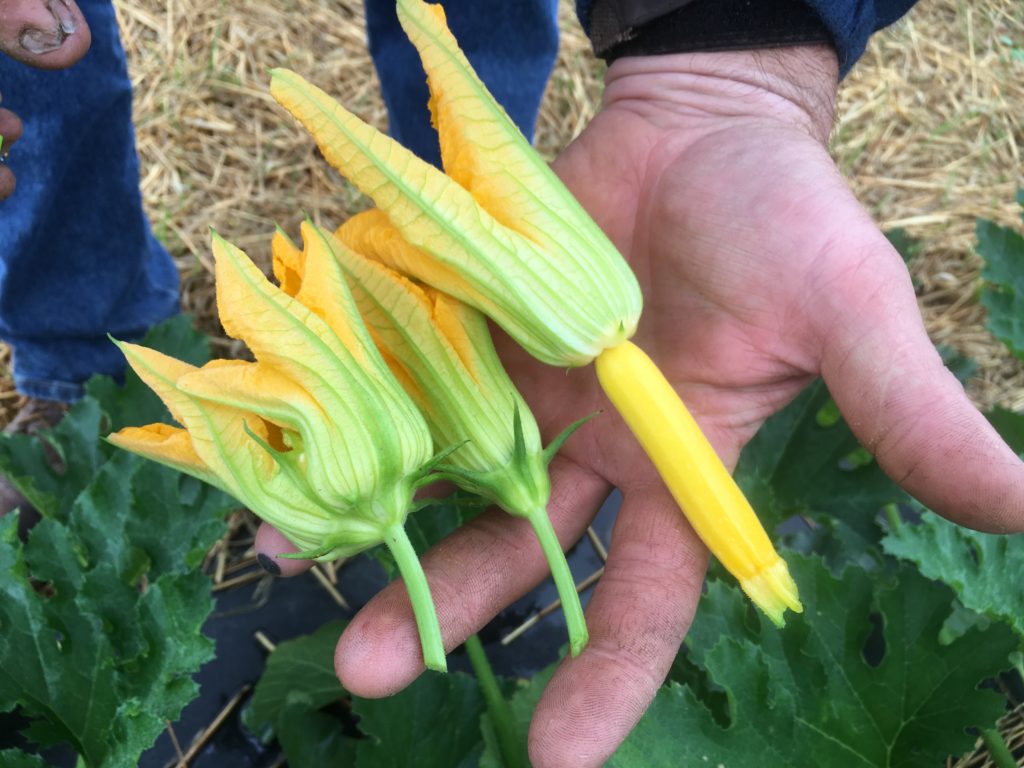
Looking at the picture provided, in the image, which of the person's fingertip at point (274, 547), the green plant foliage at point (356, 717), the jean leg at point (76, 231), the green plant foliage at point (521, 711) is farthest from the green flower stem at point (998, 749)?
the jean leg at point (76, 231)

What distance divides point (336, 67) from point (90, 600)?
7.38ft

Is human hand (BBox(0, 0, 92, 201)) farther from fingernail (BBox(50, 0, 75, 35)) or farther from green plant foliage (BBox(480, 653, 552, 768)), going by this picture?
green plant foliage (BBox(480, 653, 552, 768))

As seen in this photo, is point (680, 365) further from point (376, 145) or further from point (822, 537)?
point (822, 537)

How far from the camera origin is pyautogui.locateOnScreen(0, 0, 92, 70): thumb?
1347mm

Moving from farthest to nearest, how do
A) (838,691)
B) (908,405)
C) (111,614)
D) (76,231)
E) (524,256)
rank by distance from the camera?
1. (76,231)
2. (111,614)
3. (838,691)
4. (524,256)
5. (908,405)

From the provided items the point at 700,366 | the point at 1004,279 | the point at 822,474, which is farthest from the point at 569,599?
the point at 1004,279

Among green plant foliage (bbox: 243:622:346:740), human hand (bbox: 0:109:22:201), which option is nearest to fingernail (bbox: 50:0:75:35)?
human hand (bbox: 0:109:22:201)

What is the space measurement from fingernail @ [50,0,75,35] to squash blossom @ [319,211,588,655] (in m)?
0.48

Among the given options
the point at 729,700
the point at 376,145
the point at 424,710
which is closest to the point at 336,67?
the point at 376,145

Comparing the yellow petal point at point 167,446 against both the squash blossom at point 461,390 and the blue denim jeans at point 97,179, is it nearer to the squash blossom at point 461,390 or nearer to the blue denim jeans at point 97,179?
the squash blossom at point 461,390

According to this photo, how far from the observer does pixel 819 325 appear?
56.1 inches

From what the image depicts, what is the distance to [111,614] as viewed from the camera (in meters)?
1.81

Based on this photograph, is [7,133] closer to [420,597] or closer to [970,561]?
[420,597]

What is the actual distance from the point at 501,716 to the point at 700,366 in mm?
761
